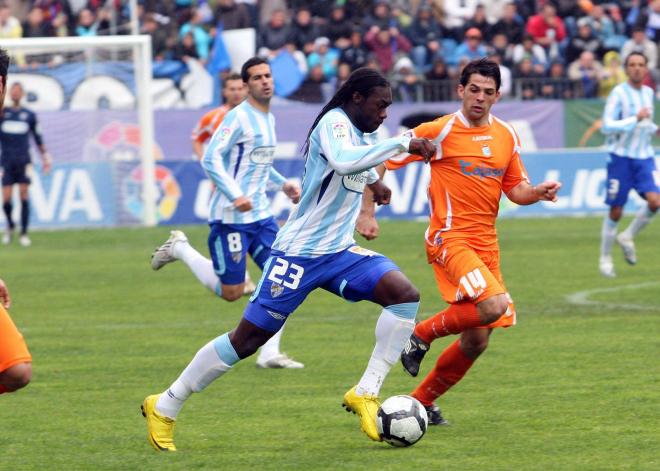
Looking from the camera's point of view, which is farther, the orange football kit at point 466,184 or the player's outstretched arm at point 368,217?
the orange football kit at point 466,184

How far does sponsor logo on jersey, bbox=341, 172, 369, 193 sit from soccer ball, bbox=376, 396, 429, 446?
3.80 feet

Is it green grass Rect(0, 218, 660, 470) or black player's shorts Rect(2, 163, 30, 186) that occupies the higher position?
green grass Rect(0, 218, 660, 470)

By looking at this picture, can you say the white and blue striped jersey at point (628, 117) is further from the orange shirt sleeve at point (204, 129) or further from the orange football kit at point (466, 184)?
the orange football kit at point (466, 184)

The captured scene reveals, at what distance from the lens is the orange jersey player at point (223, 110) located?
13586 mm

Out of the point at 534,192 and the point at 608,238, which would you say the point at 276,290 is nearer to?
the point at 534,192

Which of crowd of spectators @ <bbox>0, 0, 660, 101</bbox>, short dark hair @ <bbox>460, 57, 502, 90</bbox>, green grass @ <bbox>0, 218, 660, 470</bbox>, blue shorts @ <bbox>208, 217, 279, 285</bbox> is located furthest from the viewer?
crowd of spectators @ <bbox>0, 0, 660, 101</bbox>

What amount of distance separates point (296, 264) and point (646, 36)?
22.5 m

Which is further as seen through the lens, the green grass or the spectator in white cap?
the spectator in white cap

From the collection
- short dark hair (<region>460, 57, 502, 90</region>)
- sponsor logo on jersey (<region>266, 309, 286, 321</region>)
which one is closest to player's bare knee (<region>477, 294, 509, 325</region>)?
sponsor logo on jersey (<region>266, 309, 286, 321</region>)

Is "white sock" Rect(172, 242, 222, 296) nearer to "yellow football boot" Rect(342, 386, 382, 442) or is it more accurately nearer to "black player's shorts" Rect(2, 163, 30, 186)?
"yellow football boot" Rect(342, 386, 382, 442)

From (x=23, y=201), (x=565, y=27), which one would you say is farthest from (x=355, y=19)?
(x=23, y=201)

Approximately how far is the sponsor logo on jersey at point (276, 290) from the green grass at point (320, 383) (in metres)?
0.84

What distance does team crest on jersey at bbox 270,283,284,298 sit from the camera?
7.36 metres

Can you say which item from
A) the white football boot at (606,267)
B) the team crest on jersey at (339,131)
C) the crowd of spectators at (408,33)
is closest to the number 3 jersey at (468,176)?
the team crest on jersey at (339,131)
